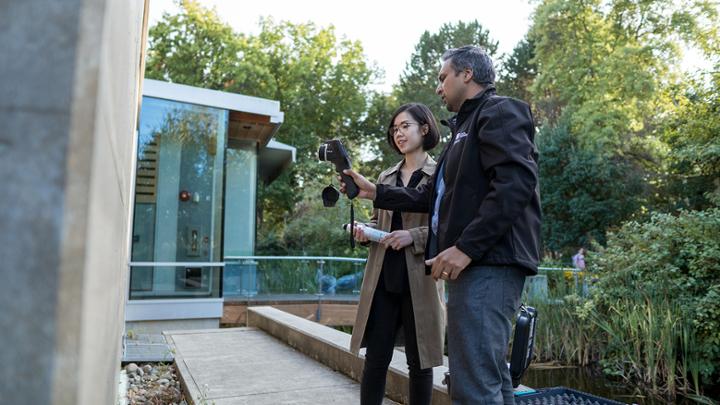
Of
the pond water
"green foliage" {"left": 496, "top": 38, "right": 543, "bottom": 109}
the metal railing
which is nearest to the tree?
"green foliage" {"left": 496, "top": 38, "right": 543, "bottom": 109}

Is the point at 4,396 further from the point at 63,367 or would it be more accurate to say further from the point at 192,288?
the point at 192,288

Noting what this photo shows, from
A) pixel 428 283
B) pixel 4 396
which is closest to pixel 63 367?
pixel 4 396

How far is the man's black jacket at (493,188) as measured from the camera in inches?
75.6

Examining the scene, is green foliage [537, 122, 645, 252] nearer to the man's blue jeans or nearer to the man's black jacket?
the man's black jacket

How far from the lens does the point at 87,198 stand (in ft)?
1.74

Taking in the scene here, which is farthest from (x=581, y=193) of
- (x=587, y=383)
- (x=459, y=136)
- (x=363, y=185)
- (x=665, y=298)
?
(x=459, y=136)

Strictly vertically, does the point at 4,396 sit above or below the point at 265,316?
above

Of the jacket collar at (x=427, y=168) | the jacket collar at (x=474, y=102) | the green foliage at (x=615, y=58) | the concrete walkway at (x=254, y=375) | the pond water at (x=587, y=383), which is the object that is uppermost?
the green foliage at (x=615, y=58)

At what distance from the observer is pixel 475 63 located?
2.30 meters

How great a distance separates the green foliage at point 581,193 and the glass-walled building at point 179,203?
13843 millimetres

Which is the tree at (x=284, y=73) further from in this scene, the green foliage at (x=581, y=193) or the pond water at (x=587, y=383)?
the pond water at (x=587, y=383)

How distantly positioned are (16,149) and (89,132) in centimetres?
6

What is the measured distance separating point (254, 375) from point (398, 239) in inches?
82.5

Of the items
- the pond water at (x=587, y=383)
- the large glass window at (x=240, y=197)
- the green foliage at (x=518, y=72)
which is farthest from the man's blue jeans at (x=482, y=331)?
the green foliage at (x=518, y=72)
